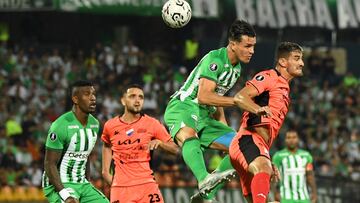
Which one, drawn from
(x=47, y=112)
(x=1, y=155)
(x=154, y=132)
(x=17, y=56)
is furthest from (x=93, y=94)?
(x=17, y=56)

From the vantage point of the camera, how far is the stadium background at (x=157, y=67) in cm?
2042

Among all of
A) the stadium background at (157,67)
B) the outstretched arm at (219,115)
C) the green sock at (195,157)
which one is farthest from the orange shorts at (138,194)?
the stadium background at (157,67)

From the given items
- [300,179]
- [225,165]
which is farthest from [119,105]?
[225,165]

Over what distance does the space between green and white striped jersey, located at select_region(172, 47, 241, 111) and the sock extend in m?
1.25

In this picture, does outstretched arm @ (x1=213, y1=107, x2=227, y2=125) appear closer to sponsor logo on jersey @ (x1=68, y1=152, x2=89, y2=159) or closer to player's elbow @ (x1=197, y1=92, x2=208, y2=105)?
player's elbow @ (x1=197, y1=92, x2=208, y2=105)

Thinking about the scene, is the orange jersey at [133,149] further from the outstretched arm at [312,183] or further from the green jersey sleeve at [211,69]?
the outstretched arm at [312,183]

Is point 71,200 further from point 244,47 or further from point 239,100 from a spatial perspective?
point 244,47

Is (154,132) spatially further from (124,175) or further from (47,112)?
(47,112)

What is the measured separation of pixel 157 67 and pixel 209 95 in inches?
619

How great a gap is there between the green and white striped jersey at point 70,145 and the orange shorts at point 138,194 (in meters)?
1.03

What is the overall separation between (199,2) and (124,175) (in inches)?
497

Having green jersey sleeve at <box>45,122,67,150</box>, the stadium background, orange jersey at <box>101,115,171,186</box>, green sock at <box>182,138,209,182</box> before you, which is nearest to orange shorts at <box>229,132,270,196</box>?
green sock at <box>182,138,209,182</box>

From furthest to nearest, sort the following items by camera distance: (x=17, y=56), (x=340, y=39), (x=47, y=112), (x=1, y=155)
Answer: (x=340, y=39)
(x=17, y=56)
(x=47, y=112)
(x=1, y=155)

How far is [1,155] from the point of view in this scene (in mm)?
19531
